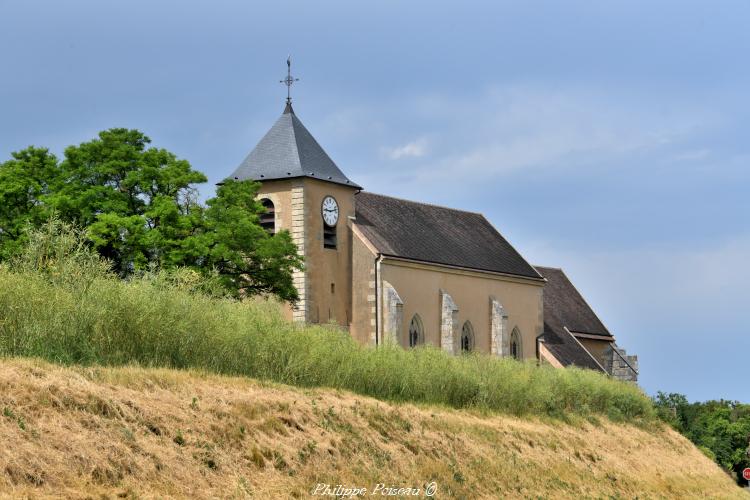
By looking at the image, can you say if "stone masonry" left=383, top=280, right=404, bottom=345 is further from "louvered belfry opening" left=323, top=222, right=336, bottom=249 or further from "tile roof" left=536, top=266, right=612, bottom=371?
"tile roof" left=536, top=266, right=612, bottom=371

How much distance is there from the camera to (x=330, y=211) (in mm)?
49500

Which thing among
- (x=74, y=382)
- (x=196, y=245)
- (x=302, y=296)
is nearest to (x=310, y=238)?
(x=302, y=296)

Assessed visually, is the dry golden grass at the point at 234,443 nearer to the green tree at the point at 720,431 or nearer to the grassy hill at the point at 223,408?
the grassy hill at the point at 223,408

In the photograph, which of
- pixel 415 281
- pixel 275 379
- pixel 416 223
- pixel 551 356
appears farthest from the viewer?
pixel 551 356

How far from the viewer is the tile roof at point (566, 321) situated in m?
60.8

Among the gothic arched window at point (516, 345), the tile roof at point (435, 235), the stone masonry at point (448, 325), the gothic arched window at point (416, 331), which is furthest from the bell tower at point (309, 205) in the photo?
the gothic arched window at point (516, 345)

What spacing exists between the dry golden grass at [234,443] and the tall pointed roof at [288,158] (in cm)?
1839

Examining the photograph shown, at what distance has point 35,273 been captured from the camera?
22.3 m

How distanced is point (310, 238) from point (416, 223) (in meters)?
8.76

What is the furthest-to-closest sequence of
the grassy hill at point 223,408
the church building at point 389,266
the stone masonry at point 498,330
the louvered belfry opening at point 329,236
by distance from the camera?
the stone masonry at point 498,330, the louvered belfry opening at point 329,236, the church building at point 389,266, the grassy hill at point 223,408

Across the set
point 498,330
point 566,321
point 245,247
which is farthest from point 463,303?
point 245,247

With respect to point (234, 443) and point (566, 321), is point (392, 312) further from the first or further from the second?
point (234, 443)

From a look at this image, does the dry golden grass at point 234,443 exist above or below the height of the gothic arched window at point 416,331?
below

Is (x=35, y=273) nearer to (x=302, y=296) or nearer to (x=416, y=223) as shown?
(x=302, y=296)
